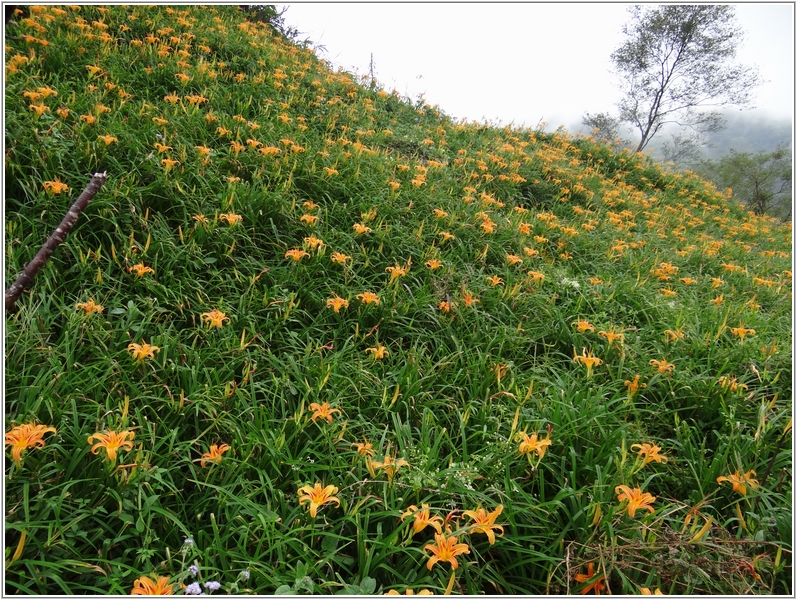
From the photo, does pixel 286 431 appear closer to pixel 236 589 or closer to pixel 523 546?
pixel 236 589

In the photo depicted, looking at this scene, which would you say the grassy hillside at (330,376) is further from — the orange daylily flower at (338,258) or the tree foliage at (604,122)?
the tree foliage at (604,122)

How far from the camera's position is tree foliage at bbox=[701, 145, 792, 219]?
14422 millimetres

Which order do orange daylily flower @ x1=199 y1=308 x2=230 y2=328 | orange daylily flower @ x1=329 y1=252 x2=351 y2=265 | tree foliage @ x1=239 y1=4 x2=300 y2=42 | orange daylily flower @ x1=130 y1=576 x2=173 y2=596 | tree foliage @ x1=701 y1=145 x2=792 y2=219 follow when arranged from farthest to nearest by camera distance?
tree foliage @ x1=701 y1=145 x2=792 y2=219 < tree foliage @ x1=239 y1=4 x2=300 y2=42 < orange daylily flower @ x1=329 y1=252 x2=351 y2=265 < orange daylily flower @ x1=199 y1=308 x2=230 y2=328 < orange daylily flower @ x1=130 y1=576 x2=173 y2=596

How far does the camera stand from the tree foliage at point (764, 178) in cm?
1442

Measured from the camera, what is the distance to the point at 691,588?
1373 mm

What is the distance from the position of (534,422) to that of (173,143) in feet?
11.3

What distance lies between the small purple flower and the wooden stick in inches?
63.7

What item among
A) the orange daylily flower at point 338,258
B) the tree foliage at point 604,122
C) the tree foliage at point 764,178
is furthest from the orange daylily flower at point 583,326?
the tree foliage at point 604,122

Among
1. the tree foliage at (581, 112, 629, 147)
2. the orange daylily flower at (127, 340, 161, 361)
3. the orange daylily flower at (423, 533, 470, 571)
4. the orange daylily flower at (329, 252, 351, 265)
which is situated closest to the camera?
the orange daylily flower at (423, 533, 470, 571)

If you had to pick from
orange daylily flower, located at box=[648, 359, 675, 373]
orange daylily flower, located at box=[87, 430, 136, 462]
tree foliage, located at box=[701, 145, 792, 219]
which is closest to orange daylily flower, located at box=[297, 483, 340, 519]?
orange daylily flower, located at box=[87, 430, 136, 462]

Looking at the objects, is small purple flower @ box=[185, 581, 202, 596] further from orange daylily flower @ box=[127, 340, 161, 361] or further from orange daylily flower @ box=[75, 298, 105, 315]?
orange daylily flower @ box=[75, 298, 105, 315]

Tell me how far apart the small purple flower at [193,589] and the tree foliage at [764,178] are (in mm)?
17910

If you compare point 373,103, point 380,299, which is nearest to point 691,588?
point 380,299

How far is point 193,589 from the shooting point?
1.17m
